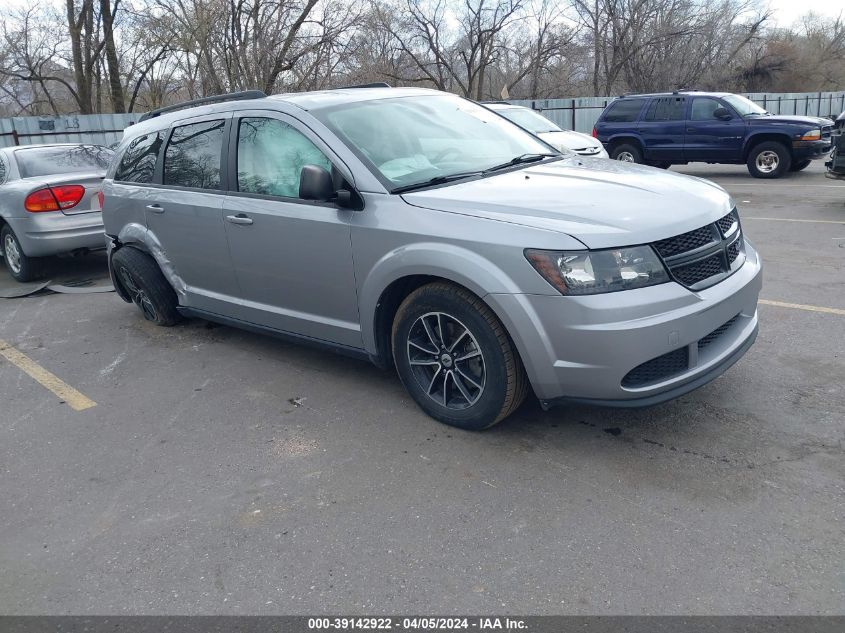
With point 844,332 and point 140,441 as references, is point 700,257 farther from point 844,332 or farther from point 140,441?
point 140,441

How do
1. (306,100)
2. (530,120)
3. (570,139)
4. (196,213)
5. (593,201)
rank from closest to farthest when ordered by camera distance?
(593,201)
(306,100)
(196,213)
(570,139)
(530,120)

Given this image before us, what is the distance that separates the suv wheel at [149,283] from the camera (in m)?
5.52

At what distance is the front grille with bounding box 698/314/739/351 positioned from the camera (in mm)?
3391

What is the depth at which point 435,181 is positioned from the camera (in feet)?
12.7

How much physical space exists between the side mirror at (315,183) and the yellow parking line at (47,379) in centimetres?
204

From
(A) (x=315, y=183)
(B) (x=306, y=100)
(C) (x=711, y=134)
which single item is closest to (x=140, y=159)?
(B) (x=306, y=100)

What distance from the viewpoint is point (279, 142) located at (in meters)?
4.31

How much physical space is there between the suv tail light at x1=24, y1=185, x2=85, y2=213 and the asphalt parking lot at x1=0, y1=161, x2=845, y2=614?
11.2 feet

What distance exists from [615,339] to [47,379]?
402 centimetres

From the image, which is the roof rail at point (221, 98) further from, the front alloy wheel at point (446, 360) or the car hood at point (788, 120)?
the car hood at point (788, 120)

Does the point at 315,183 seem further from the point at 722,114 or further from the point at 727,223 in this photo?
the point at 722,114

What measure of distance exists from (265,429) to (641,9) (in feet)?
125

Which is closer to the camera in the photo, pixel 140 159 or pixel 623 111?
pixel 140 159

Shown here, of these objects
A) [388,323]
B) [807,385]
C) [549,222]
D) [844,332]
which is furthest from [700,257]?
[844,332]
